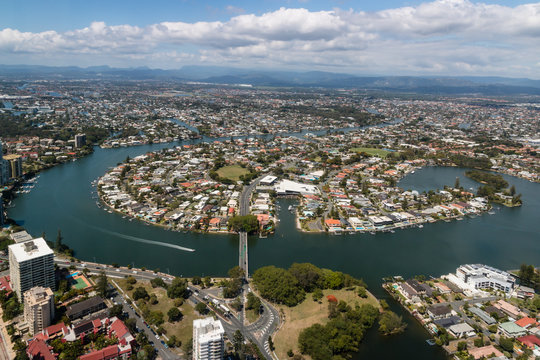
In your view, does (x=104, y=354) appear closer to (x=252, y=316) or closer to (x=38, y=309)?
(x=38, y=309)

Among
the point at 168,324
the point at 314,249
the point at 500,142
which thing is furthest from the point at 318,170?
the point at 500,142

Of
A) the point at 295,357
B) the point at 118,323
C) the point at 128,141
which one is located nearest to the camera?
the point at 295,357

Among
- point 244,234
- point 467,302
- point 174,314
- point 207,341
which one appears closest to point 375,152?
point 244,234

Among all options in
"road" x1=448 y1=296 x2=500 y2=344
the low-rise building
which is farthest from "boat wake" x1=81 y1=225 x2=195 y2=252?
"road" x1=448 y1=296 x2=500 y2=344

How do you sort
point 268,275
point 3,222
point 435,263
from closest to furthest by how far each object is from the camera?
point 268,275, point 435,263, point 3,222

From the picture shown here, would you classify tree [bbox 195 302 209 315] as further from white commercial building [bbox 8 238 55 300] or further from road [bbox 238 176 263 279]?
white commercial building [bbox 8 238 55 300]

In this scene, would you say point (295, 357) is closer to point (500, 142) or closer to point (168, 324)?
point (168, 324)
